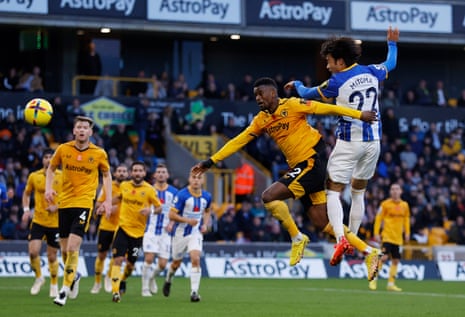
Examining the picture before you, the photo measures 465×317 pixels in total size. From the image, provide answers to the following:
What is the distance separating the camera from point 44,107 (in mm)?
17844

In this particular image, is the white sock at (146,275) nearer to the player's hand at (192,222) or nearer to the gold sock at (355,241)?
the player's hand at (192,222)

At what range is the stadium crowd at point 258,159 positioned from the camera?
3141 centimetres

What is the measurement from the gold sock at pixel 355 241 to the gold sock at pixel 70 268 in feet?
14.8

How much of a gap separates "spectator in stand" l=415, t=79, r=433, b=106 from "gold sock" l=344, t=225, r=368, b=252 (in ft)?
87.8

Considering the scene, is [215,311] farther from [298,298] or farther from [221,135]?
[221,135]

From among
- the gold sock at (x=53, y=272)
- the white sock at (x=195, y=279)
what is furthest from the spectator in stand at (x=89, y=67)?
the white sock at (x=195, y=279)

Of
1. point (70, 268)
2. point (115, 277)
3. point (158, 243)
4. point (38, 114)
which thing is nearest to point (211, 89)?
point (158, 243)

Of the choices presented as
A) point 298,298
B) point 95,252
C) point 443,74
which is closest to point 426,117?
point 443,74

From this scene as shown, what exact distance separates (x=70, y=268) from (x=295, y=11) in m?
21.8

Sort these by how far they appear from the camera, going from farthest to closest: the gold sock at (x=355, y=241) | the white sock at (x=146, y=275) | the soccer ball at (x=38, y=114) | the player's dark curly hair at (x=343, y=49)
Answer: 1. the white sock at (x=146, y=275)
2. the soccer ball at (x=38, y=114)
3. the gold sock at (x=355, y=241)
4. the player's dark curly hair at (x=343, y=49)

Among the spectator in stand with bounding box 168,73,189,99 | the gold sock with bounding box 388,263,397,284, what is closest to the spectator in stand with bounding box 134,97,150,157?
the spectator in stand with bounding box 168,73,189,99

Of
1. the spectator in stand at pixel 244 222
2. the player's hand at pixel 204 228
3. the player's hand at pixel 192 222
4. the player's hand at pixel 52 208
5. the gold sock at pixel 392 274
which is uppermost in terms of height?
the player's hand at pixel 52 208

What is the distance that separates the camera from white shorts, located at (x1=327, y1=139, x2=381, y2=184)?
47.8 feet

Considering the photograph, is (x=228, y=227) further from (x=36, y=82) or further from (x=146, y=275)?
(x=146, y=275)
